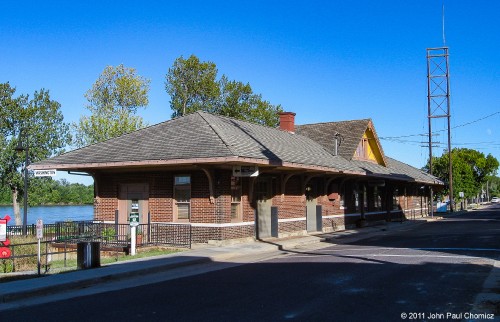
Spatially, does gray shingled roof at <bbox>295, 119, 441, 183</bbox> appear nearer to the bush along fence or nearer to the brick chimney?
the brick chimney

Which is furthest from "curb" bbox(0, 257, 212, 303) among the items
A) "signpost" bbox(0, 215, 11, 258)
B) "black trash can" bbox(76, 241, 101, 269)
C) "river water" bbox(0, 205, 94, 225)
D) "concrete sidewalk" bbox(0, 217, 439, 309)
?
"river water" bbox(0, 205, 94, 225)

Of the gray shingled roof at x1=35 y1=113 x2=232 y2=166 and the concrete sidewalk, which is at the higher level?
the gray shingled roof at x1=35 y1=113 x2=232 y2=166

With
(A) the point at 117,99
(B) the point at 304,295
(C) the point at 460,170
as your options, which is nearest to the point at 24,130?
(A) the point at 117,99

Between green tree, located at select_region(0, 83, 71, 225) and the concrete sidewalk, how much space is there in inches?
875

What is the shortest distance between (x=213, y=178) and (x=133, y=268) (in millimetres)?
6083

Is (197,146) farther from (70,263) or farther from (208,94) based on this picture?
(208,94)

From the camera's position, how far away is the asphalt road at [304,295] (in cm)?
798

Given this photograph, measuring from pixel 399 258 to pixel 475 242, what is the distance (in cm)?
654

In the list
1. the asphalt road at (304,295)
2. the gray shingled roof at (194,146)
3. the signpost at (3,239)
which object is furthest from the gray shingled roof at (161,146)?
the signpost at (3,239)

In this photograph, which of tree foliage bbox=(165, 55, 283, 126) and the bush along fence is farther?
tree foliage bbox=(165, 55, 283, 126)

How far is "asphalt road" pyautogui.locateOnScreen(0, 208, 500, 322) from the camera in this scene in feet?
26.2

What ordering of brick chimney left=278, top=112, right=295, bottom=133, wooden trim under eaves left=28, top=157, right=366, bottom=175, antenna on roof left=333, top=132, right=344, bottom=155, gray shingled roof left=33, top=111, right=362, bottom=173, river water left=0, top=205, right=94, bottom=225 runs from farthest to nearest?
1. river water left=0, top=205, right=94, bottom=225
2. brick chimney left=278, top=112, right=295, bottom=133
3. antenna on roof left=333, top=132, right=344, bottom=155
4. gray shingled roof left=33, top=111, right=362, bottom=173
5. wooden trim under eaves left=28, top=157, right=366, bottom=175

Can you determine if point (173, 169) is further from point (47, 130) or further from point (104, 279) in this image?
point (47, 130)

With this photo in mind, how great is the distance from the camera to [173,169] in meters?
19.2
